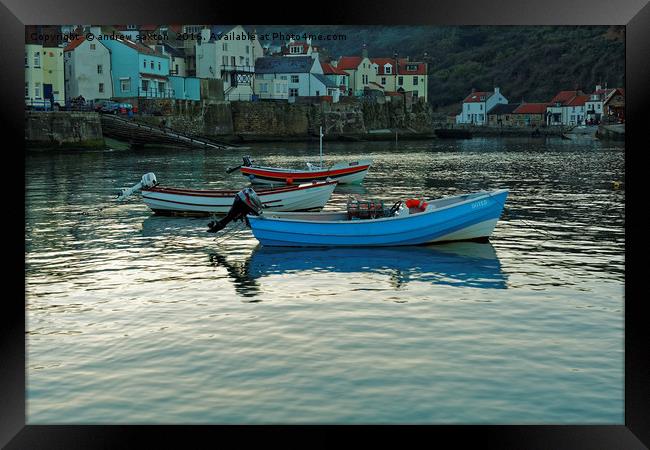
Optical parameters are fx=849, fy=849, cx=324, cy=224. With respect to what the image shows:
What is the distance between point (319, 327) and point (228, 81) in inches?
3561

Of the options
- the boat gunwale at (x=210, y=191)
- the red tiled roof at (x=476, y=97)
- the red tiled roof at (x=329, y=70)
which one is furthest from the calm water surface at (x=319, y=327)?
the red tiled roof at (x=476, y=97)

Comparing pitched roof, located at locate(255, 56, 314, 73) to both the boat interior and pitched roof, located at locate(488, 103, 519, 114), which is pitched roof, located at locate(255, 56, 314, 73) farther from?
the boat interior

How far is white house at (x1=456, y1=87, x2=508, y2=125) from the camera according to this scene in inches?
5910

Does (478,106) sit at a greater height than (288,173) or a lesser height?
greater

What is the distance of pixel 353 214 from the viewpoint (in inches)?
893

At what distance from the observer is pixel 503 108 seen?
485 ft

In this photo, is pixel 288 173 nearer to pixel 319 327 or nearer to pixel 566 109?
pixel 319 327

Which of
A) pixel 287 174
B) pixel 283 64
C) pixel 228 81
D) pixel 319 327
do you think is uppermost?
pixel 283 64

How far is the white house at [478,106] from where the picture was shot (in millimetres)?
150125

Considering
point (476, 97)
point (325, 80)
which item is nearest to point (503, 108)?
point (476, 97)
